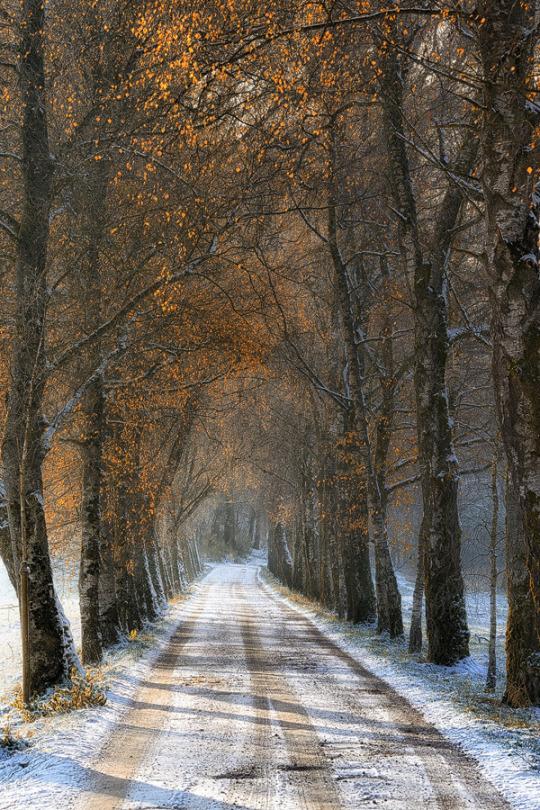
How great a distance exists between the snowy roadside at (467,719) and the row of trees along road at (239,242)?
67 cm

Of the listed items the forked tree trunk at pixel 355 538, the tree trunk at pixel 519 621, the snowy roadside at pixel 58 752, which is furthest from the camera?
the forked tree trunk at pixel 355 538

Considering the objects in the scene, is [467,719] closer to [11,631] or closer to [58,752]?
[58,752]

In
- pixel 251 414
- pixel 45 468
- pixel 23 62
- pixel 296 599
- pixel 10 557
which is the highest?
pixel 23 62

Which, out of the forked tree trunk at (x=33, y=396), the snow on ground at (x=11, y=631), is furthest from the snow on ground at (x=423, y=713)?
the forked tree trunk at (x=33, y=396)

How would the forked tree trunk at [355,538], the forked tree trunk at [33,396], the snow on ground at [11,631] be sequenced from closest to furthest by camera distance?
the forked tree trunk at [33,396] → the snow on ground at [11,631] → the forked tree trunk at [355,538]

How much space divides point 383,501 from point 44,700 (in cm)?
1127

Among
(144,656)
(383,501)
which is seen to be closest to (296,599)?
(383,501)

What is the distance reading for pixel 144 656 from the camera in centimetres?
1513

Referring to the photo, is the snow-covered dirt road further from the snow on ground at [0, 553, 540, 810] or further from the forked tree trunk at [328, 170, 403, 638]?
the forked tree trunk at [328, 170, 403, 638]

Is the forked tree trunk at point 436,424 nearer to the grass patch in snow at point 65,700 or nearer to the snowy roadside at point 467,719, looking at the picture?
the snowy roadside at point 467,719

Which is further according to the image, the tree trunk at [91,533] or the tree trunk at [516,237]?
the tree trunk at [91,533]

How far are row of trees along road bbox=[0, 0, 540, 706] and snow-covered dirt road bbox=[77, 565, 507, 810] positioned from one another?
1919 mm

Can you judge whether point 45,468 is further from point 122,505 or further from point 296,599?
point 296,599

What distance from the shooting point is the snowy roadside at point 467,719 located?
639 centimetres
